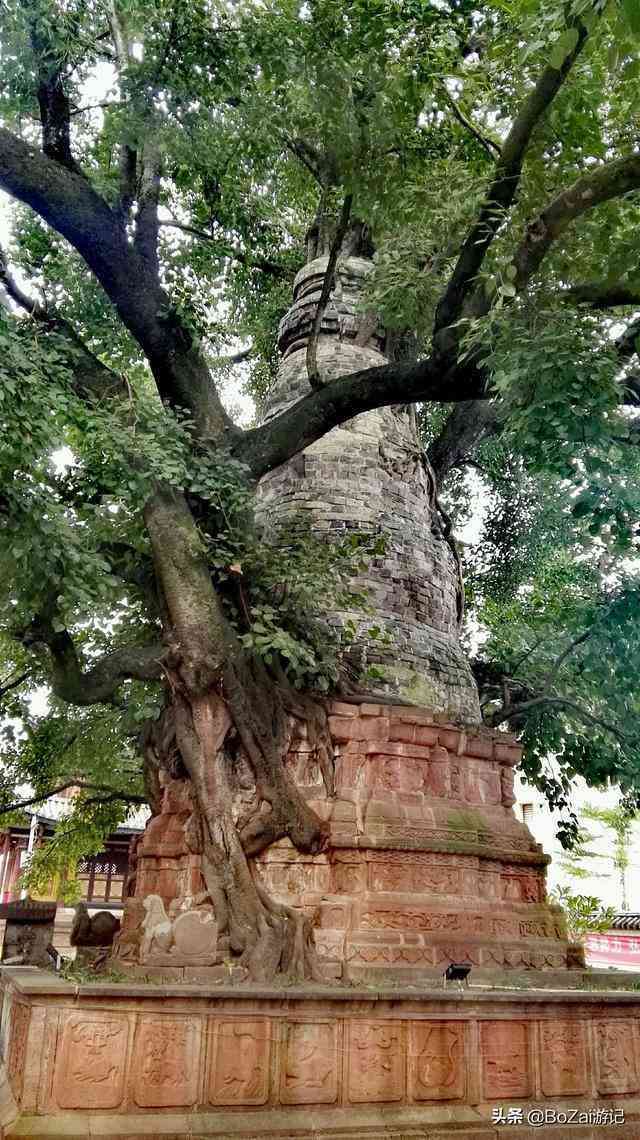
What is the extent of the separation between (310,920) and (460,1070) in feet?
4.41

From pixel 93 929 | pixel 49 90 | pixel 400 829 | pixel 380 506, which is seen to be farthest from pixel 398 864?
pixel 49 90

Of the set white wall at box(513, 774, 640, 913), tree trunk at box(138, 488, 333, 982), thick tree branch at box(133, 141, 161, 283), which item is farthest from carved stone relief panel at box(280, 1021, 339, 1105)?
white wall at box(513, 774, 640, 913)

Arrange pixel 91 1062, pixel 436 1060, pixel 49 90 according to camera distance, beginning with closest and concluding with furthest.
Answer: pixel 91 1062 → pixel 436 1060 → pixel 49 90

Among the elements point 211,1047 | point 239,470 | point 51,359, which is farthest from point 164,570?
point 211,1047

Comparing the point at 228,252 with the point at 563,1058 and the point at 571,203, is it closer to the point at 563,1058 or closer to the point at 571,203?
the point at 571,203

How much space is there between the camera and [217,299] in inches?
382

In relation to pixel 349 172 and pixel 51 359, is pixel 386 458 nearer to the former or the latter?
pixel 349 172

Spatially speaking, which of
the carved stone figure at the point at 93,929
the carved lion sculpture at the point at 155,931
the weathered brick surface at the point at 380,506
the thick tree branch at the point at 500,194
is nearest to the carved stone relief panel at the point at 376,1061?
the carved lion sculpture at the point at 155,931

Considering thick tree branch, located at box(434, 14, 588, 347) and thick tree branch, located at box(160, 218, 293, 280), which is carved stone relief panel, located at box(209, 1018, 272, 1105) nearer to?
thick tree branch, located at box(434, 14, 588, 347)

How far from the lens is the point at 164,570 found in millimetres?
6875

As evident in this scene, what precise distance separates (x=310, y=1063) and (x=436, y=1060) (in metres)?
0.79

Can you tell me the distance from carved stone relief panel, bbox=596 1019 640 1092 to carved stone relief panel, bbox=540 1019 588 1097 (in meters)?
0.14

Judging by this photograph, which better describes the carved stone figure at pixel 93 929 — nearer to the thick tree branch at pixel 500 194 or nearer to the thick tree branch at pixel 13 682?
the thick tree branch at pixel 13 682

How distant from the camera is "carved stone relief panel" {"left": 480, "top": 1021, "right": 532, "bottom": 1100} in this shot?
545 cm
